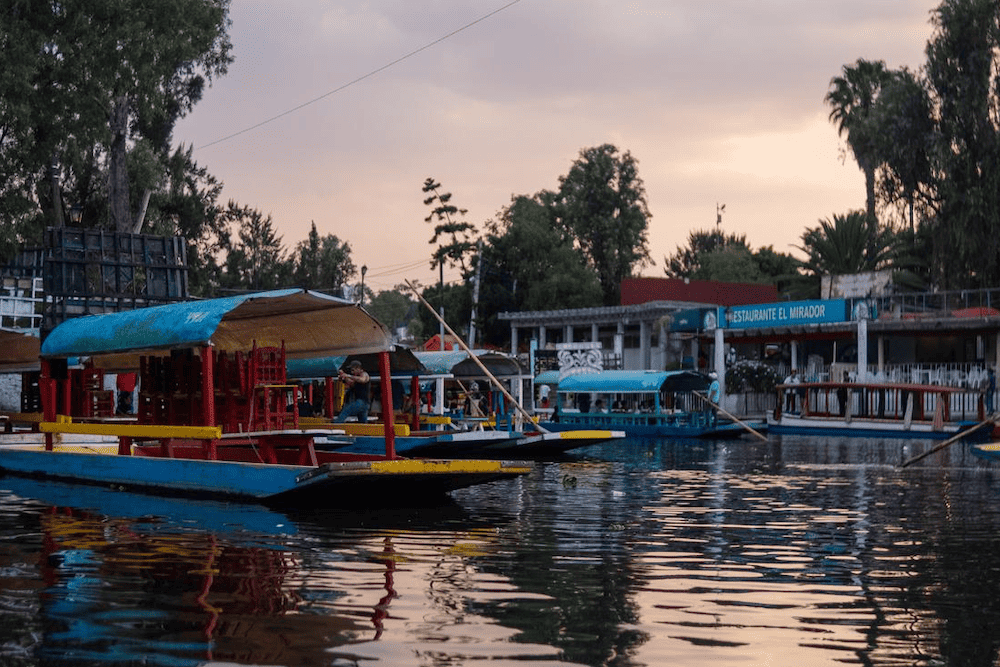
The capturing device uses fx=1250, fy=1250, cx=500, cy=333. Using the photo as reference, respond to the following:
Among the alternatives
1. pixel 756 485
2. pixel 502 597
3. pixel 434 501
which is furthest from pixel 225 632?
pixel 756 485

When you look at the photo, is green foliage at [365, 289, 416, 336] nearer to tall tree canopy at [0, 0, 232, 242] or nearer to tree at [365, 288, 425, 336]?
tree at [365, 288, 425, 336]

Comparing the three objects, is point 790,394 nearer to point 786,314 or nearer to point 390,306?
point 786,314

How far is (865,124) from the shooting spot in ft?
157

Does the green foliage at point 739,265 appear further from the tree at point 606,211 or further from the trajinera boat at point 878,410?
the trajinera boat at point 878,410

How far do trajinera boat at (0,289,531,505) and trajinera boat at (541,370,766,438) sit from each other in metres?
22.0

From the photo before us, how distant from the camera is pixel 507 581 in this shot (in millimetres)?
9945

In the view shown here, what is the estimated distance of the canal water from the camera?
7387 mm

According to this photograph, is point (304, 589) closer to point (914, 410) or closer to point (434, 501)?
point (434, 501)

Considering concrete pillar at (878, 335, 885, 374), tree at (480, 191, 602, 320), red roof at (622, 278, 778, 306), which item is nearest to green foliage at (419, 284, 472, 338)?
tree at (480, 191, 602, 320)

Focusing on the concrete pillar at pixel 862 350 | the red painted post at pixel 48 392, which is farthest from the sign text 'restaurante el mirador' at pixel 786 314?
the red painted post at pixel 48 392

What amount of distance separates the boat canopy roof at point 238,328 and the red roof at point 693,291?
135 ft

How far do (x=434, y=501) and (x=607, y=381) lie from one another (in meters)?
25.1

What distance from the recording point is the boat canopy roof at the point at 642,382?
39.9 metres

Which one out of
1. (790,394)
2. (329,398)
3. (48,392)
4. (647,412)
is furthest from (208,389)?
(790,394)
